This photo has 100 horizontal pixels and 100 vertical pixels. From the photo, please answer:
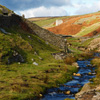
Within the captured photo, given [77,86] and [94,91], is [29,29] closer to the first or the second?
[77,86]

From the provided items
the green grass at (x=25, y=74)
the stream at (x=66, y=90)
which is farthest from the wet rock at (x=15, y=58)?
the stream at (x=66, y=90)

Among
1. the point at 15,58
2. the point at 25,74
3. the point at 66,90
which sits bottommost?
the point at 66,90

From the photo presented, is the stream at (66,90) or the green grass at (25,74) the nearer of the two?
the green grass at (25,74)

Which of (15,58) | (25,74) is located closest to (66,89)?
(25,74)

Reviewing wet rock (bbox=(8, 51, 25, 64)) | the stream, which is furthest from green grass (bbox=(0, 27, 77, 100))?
the stream

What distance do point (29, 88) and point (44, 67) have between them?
10831 millimetres

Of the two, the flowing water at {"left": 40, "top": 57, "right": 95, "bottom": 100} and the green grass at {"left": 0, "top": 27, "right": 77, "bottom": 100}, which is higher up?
the green grass at {"left": 0, "top": 27, "right": 77, "bottom": 100}

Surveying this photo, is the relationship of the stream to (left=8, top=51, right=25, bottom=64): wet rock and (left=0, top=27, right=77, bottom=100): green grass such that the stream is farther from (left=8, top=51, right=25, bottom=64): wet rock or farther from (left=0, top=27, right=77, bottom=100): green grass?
(left=8, top=51, right=25, bottom=64): wet rock

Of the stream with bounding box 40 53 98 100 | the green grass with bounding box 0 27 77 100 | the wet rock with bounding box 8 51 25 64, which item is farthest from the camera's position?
the wet rock with bounding box 8 51 25 64

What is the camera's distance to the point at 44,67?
1300 inches

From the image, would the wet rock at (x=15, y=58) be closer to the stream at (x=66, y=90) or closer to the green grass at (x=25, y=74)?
the green grass at (x=25, y=74)

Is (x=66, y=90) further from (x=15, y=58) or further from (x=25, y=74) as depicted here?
(x=15, y=58)

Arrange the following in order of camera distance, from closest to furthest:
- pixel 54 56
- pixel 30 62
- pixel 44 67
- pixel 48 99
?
pixel 48 99 → pixel 44 67 → pixel 30 62 → pixel 54 56

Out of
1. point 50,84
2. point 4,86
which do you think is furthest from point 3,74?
point 50,84
